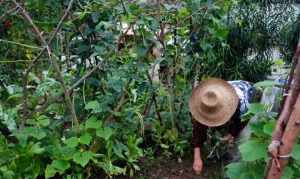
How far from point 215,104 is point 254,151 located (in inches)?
62.9

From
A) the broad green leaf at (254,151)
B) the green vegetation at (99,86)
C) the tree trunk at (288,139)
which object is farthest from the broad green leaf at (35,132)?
the tree trunk at (288,139)

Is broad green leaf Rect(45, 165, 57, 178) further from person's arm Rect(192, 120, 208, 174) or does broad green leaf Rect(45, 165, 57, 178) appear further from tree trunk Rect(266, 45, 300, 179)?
tree trunk Rect(266, 45, 300, 179)

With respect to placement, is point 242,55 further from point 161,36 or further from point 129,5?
point 129,5

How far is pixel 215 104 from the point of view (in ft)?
12.3

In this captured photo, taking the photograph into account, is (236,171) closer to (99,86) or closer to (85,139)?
(85,139)

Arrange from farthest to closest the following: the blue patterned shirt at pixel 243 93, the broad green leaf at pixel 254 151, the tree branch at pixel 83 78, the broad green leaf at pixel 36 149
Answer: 1. the blue patterned shirt at pixel 243 93
2. the tree branch at pixel 83 78
3. the broad green leaf at pixel 36 149
4. the broad green leaf at pixel 254 151

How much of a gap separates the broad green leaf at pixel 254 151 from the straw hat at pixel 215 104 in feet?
5.02

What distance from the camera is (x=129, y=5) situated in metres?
3.33

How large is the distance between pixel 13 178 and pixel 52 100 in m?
0.59

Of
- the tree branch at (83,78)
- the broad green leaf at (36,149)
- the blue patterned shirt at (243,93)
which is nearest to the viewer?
the broad green leaf at (36,149)

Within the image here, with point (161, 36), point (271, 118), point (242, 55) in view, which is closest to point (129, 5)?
point (161, 36)

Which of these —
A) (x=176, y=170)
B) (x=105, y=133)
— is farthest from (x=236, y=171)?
(x=176, y=170)

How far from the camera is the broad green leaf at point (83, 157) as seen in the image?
334cm

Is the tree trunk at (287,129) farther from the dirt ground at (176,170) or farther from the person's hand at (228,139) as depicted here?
the person's hand at (228,139)
